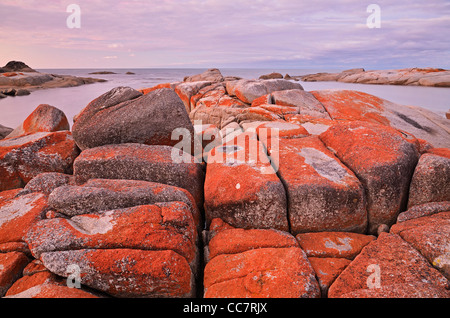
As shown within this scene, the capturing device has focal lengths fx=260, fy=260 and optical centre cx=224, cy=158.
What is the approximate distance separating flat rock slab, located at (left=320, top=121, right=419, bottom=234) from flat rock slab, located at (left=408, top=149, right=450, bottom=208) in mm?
125

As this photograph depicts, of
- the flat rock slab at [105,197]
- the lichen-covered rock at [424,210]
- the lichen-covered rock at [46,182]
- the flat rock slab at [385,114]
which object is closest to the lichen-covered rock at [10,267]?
the flat rock slab at [105,197]

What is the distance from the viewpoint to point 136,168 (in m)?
5.27

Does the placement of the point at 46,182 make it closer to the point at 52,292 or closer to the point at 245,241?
the point at 52,292

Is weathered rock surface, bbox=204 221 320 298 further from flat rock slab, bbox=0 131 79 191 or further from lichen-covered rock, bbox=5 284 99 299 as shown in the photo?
flat rock slab, bbox=0 131 79 191

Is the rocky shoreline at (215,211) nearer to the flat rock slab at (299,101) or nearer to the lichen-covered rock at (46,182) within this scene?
the lichen-covered rock at (46,182)

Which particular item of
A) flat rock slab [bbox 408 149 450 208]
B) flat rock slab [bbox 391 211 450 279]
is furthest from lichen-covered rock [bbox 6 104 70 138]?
flat rock slab [bbox 408 149 450 208]

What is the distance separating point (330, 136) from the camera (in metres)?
6.21

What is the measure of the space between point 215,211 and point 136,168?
1.85 meters

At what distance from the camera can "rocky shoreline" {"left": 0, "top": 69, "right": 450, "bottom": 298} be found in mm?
3453

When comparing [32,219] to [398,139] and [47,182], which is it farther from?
[398,139]

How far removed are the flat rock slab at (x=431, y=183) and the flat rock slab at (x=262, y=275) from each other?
277 cm

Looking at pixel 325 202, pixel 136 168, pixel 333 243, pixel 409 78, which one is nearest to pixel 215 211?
pixel 136 168

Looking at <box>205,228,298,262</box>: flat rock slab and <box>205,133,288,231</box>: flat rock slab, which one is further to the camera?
<box>205,133,288,231</box>: flat rock slab

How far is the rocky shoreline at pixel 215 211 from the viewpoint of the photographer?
11.3ft
